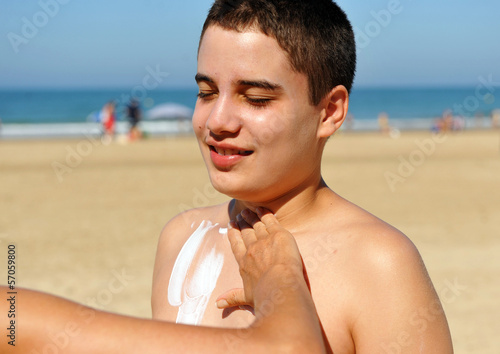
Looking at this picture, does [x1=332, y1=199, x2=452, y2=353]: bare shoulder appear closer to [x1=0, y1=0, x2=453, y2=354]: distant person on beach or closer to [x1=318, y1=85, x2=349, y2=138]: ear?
[x1=0, y1=0, x2=453, y2=354]: distant person on beach

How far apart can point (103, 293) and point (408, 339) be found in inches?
296

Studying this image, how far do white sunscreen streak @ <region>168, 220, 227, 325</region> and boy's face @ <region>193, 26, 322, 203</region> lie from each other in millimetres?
433

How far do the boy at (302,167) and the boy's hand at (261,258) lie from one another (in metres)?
0.02

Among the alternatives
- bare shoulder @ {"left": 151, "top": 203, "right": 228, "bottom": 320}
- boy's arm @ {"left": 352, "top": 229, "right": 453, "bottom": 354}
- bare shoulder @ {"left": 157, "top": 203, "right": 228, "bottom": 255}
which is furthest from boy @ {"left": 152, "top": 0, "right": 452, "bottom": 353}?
bare shoulder @ {"left": 157, "top": 203, "right": 228, "bottom": 255}

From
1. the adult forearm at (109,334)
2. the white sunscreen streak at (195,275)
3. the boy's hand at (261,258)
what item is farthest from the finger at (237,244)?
the adult forearm at (109,334)

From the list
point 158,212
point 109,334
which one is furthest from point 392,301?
point 158,212

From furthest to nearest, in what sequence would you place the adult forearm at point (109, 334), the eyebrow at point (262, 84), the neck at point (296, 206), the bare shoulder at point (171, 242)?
1. the bare shoulder at point (171, 242)
2. the neck at point (296, 206)
3. the eyebrow at point (262, 84)
4. the adult forearm at point (109, 334)

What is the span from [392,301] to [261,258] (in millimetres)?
435

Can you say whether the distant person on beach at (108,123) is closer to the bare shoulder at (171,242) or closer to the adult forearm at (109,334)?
the bare shoulder at (171,242)

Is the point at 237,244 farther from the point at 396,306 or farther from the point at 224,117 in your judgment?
the point at 396,306

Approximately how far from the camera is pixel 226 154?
2.17 m

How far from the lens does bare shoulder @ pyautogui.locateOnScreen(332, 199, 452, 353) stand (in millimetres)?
1878

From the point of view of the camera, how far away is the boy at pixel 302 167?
1931 mm

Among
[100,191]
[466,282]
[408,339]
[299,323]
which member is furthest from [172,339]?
[100,191]
